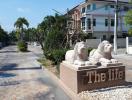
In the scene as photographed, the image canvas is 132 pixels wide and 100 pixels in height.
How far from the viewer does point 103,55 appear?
1000 cm

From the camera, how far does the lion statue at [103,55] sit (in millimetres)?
9716

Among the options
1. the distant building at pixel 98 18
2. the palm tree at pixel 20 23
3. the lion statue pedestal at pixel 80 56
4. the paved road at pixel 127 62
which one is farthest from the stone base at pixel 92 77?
the palm tree at pixel 20 23

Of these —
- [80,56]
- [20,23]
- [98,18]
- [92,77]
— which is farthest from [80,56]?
[20,23]

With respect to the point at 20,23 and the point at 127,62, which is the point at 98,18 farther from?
the point at 20,23

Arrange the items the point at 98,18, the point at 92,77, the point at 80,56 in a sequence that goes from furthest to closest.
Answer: the point at 98,18 → the point at 80,56 → the point at 92,77

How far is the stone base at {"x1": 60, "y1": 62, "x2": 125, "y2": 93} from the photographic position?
9016 mm

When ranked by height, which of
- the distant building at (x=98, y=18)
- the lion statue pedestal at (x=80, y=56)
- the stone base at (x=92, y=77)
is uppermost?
the distant building at (x=98, y=18)

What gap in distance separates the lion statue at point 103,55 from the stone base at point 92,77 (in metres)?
0.33

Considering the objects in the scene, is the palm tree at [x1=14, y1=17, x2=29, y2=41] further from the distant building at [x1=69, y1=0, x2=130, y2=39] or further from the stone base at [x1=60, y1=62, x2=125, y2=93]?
the stone base at [x1=60, y1=62, x2=125, y2=93]

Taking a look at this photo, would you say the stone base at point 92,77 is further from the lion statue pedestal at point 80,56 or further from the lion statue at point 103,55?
the lion statue at point 103,55

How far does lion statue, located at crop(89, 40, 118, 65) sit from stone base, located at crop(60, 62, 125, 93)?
332mm

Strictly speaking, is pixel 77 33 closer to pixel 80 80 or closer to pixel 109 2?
pixel 80 80

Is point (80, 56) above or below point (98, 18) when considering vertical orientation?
below

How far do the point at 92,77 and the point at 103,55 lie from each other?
46.9 inches
